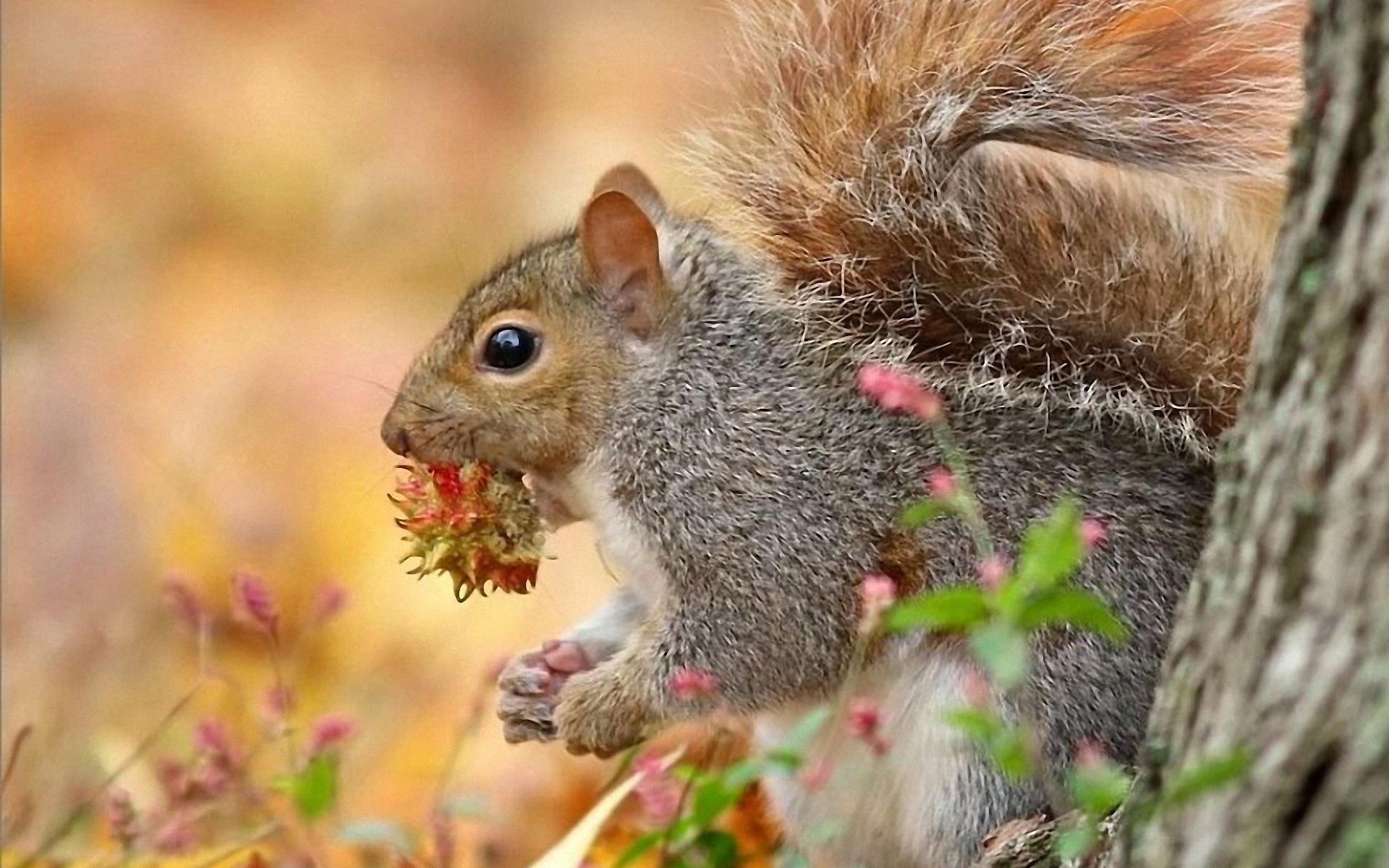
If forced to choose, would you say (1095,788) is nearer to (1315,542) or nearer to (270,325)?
(1315,542)

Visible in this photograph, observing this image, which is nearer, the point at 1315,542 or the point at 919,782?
the point at 1315,542

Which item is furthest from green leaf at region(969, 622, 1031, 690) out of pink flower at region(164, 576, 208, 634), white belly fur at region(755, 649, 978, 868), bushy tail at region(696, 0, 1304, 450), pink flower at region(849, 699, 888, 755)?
pink flower at region(164, 576, 208, 634)

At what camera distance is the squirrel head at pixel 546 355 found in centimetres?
161

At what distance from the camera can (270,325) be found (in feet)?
12.7

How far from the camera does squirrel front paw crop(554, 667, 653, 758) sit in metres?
1.57

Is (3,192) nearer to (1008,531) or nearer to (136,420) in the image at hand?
(136,420)

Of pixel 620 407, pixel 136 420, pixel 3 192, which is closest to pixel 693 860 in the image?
pixel 620 407

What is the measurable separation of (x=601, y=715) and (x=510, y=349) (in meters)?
0.33

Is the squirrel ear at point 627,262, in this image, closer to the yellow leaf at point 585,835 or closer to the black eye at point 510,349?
the black eye at point 510,349

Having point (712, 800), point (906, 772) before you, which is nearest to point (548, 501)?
point (906, 772)

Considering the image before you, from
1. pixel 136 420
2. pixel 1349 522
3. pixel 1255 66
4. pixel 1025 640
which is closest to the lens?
pixel 1349 522

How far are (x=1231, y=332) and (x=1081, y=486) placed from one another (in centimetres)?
19

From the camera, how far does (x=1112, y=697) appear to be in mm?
1410

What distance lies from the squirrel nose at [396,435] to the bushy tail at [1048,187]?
362mm
